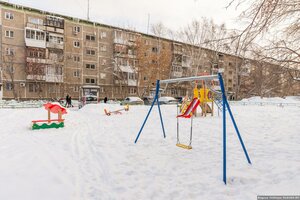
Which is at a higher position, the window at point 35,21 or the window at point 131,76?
the window at point 35,21

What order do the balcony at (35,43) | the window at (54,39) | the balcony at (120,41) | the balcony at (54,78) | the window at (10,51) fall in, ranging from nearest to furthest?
the window at (10,51)
the balcony at (35,43)
the balcony at (54,78)
the window at (54,39)
the balcony at (120,41)

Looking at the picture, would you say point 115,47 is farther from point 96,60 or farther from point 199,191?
point 199,191

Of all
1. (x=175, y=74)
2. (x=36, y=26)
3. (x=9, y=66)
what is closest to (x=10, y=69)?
(x=9, y=66)

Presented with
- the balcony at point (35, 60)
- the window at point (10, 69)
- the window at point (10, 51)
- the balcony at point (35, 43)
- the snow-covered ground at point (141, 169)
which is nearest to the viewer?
the snow-covered ground at point (141, 169)

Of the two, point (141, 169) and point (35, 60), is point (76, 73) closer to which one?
point (35, 60)

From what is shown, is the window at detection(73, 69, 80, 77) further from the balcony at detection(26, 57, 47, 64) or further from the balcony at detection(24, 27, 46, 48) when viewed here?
the balcony at detection(24, 27, 46, 48)

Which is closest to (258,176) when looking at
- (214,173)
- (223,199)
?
(214,173)

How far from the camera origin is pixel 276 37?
5.34 metres

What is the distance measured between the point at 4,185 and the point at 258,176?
16.1ft

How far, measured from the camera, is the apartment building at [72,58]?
2956 centimetres

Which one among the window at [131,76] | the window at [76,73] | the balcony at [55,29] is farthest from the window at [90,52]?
the window at [131,76]

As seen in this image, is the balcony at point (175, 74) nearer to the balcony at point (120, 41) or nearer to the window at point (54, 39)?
the balcony at point (120, 41)

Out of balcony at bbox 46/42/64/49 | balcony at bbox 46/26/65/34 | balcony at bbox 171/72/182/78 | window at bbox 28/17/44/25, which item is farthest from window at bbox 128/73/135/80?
window at bbox 28/17/44/25

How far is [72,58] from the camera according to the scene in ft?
115
